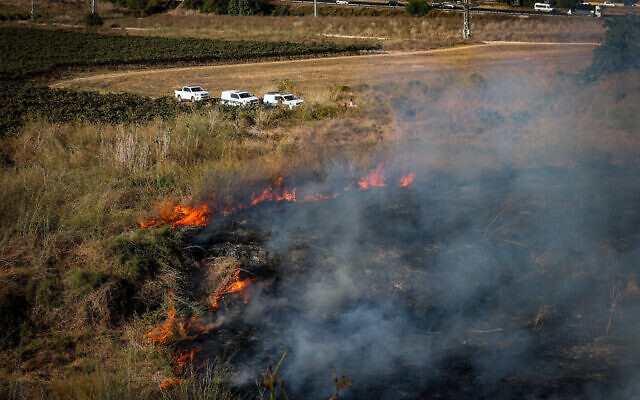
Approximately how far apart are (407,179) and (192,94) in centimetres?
1876

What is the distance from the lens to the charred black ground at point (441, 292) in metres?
7.15

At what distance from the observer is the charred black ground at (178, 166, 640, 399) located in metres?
7.15

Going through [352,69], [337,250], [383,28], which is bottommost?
[337,250]

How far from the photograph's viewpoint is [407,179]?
13.6m

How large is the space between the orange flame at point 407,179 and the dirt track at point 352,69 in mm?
14219

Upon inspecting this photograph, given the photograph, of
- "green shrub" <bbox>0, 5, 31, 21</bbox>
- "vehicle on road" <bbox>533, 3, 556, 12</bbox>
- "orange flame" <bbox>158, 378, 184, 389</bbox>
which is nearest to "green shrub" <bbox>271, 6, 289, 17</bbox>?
"vehicle on road" <bbox>533, 3, 556, 12</bbox>

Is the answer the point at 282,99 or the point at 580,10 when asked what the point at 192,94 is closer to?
the point at 282,99

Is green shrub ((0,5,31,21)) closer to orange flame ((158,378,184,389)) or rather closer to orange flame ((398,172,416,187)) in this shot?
orange flame ((398,172,416,187))

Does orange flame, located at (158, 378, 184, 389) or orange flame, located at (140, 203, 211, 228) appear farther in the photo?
orange flame, located at (140, 203, 211, 228)

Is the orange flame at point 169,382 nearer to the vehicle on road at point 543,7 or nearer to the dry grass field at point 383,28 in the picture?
the dry grass field at point 383,28

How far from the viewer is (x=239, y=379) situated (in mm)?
7207

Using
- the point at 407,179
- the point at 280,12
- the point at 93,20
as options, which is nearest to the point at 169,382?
the point at 407,179

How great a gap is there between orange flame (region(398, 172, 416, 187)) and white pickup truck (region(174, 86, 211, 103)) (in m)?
18.0

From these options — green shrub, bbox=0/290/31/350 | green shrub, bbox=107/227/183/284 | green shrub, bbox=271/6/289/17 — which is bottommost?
green shrub, bbox=0/290/31/350
